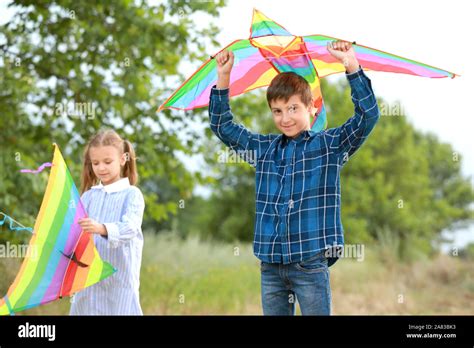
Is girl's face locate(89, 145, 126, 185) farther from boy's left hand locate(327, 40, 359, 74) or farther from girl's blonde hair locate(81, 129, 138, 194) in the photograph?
boy's left hand locate(327, 40, 359, 74)

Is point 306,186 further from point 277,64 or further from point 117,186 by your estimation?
point 117,186

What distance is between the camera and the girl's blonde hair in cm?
388

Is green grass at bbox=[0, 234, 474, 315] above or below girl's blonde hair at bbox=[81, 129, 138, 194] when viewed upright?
below

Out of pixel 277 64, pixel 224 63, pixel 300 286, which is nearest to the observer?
pixel 300 286

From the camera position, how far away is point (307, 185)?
11.2 feet

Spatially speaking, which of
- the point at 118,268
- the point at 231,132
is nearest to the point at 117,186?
the point at 118,268

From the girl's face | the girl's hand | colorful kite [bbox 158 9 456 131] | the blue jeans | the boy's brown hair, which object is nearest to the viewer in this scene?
the blue jeans

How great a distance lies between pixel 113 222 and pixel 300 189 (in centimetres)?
107

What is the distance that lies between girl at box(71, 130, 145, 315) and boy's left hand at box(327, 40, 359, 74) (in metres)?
1.35

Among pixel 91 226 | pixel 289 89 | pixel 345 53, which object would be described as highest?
pixel 345 53

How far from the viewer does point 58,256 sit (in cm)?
369

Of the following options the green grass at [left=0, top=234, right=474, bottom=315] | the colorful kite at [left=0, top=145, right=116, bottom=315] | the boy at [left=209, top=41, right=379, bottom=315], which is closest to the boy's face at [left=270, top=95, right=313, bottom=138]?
the boy at [left=209, top=41, right=379, bottom=315]
